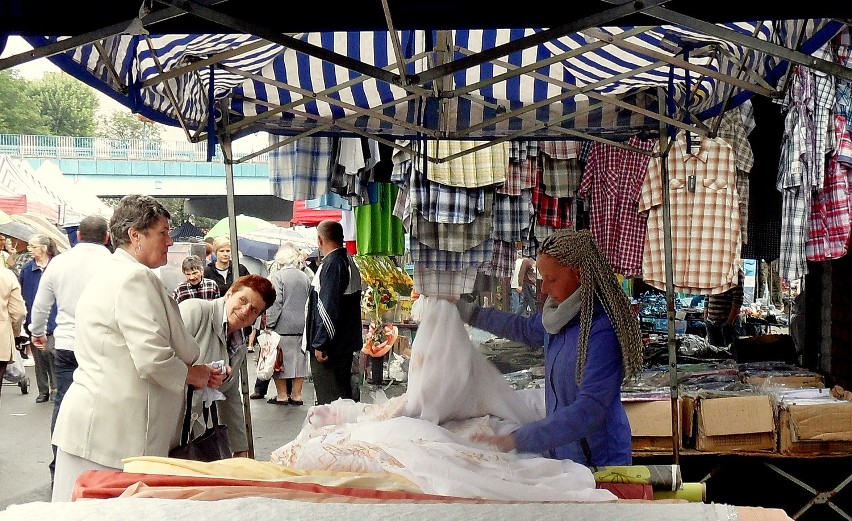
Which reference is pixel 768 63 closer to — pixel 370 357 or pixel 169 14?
pixel 169 14

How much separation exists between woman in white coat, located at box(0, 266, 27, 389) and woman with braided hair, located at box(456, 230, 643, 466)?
7347mm

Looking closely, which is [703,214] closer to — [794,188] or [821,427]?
[794,188]

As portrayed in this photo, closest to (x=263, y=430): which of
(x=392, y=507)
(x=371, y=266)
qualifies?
(x=371, y=266)

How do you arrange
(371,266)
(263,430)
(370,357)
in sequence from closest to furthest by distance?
(263,430) → (371,266) → (370,357)

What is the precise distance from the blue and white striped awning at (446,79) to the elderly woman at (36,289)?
5162 mm

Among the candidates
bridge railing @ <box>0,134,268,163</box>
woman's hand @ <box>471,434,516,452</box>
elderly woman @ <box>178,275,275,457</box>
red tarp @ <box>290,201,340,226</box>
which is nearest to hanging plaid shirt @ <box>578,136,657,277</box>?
elderly woman @ <box>178,275,275,457</box>

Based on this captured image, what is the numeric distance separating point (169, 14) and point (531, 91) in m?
3.64

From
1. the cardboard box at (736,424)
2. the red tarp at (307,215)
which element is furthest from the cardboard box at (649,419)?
the red tarp at (307,215)

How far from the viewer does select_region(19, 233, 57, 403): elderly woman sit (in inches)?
424

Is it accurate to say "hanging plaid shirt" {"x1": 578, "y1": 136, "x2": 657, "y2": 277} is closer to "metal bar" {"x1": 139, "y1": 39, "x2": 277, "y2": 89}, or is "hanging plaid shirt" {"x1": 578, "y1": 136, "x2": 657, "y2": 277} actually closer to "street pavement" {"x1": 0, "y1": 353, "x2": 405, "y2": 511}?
"street pavement" {"x1": 0, "y1": 353, "x2": 405, "y2": 511}

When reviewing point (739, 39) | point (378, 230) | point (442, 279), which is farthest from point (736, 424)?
point (739, 39)

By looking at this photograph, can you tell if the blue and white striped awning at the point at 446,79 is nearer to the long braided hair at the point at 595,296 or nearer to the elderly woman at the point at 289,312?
the long braided hair at the point at 595,296

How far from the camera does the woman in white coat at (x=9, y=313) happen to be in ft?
31.4

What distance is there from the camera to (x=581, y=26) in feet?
7.78
